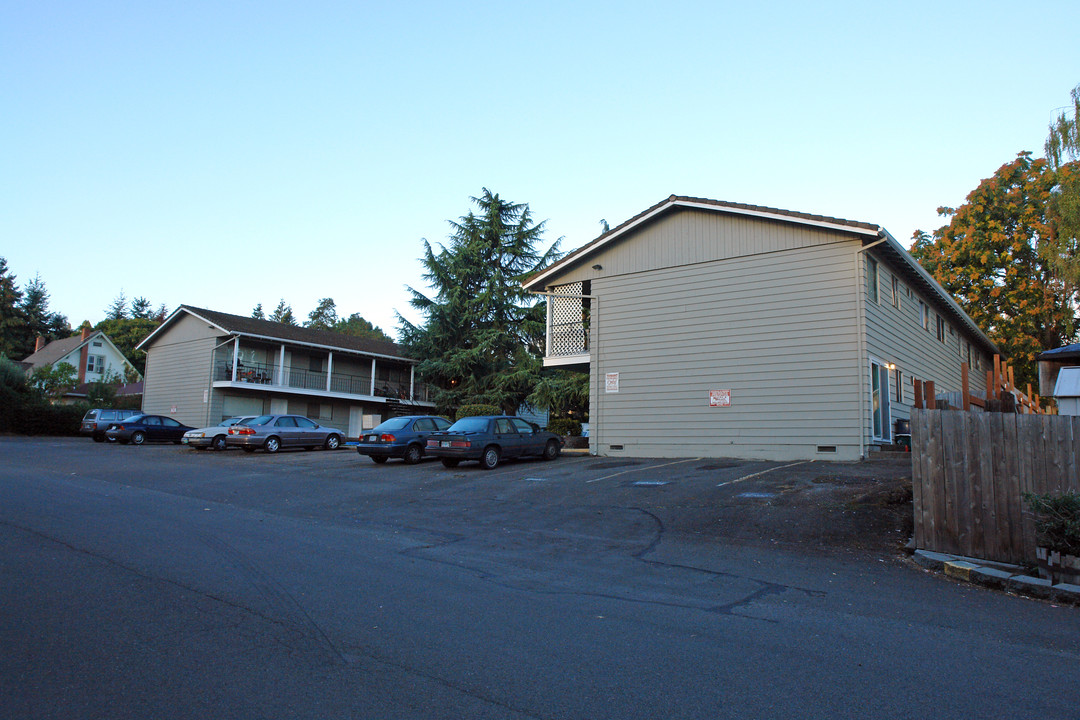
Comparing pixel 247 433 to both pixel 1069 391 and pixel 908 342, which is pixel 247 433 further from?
pixel 1069 391

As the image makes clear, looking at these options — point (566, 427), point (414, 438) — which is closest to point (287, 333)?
point (566, 427)

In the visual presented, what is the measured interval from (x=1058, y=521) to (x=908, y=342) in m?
15.5

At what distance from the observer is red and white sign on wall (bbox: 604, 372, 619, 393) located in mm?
20859

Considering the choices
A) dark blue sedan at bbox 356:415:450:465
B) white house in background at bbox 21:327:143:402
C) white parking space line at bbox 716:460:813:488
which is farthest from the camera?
white house in background at bbox 21:327:143:402

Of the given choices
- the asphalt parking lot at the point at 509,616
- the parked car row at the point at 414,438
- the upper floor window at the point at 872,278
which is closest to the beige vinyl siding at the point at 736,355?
the upper floor window at the point at 872,278

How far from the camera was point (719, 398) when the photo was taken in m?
18.8

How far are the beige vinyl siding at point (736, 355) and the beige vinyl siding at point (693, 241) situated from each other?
12 cm

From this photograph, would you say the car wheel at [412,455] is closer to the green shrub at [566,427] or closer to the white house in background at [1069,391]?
the green shrub at [566,427]

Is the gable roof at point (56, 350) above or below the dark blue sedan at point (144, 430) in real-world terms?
above

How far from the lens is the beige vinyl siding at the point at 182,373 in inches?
1414

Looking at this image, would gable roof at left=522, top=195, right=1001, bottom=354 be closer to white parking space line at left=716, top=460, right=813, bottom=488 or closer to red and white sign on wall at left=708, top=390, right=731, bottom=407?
red and white sign on wall at left=708, top=390, right=731, bottom=407

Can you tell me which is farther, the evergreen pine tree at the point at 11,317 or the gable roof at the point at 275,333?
the evergreen pine tree at the point at 11,317

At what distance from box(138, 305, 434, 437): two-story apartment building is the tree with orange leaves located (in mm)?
29662

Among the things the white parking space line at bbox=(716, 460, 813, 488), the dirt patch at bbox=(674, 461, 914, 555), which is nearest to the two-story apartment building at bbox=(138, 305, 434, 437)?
the white parking space line at bbox=(716, 460, 813, 488)
